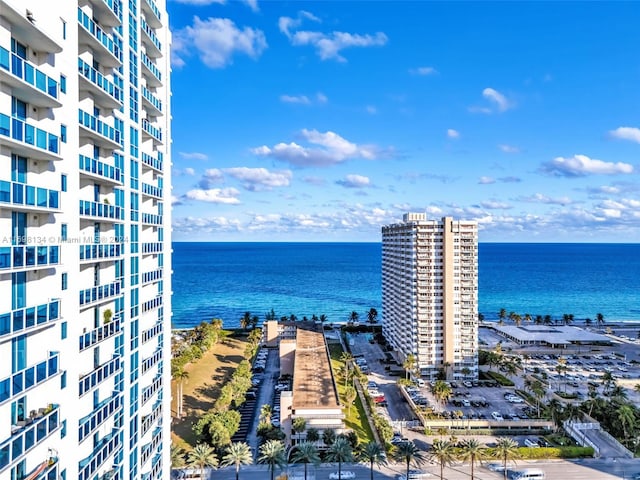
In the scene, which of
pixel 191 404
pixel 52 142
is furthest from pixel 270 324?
pixel 52 142

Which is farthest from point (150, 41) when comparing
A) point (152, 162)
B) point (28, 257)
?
point (28, 257)

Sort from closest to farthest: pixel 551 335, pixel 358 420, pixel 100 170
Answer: pixel 100 170
pixel 358 420
pixel 551 335

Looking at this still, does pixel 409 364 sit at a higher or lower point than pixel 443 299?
lower

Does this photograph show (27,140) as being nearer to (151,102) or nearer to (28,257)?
(28,257)

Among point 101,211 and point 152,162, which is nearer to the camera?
point 101,211

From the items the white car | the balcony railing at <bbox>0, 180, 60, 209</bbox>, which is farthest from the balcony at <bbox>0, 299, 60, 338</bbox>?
the white car

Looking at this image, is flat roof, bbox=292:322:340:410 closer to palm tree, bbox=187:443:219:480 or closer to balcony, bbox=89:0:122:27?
palm tree, bbox=187:443:219:480

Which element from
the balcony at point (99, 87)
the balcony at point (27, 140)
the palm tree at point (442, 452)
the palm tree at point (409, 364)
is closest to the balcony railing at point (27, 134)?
the balcony at point (27, 140)
